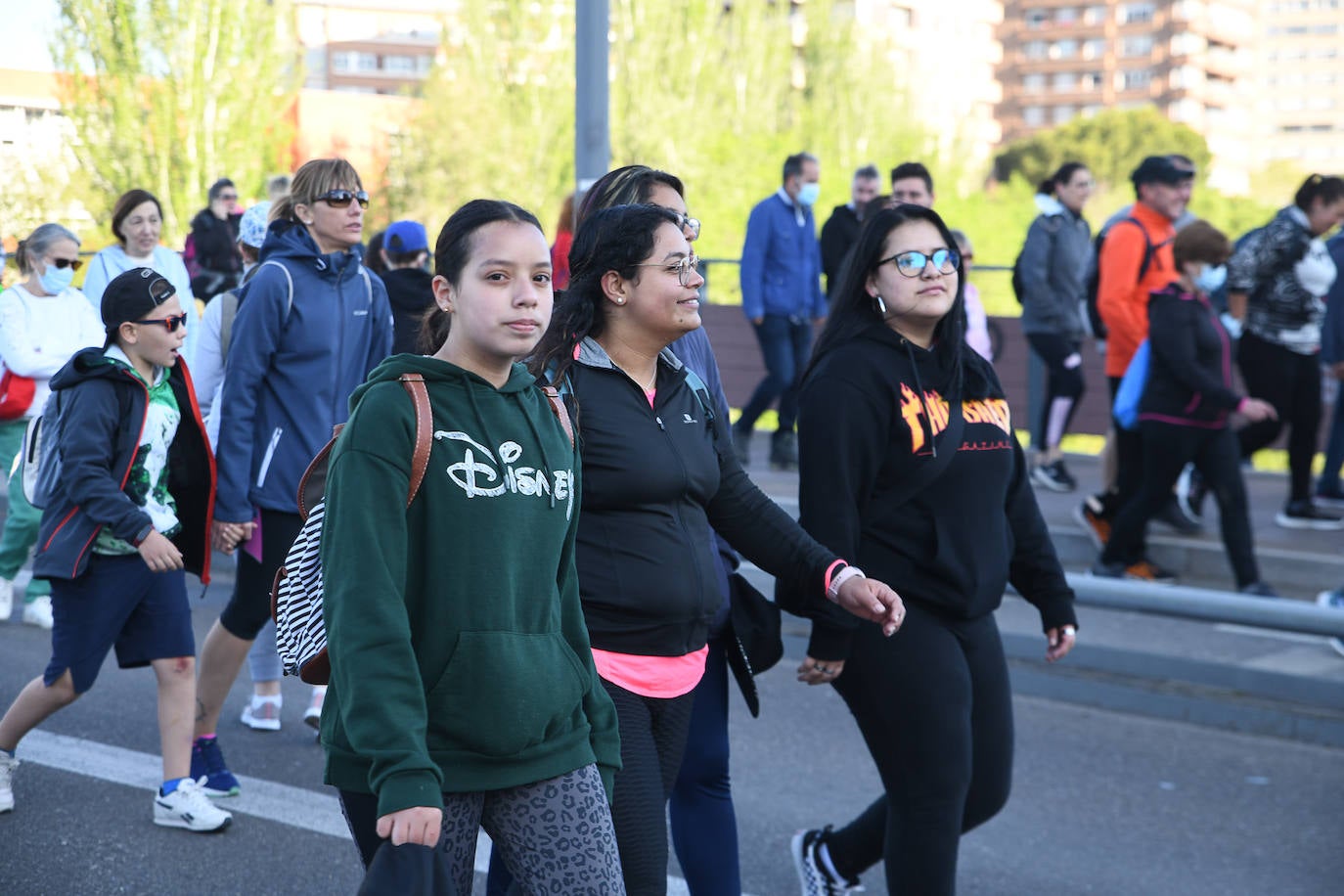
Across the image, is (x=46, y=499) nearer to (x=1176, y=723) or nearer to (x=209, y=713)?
(x=209, y=713)

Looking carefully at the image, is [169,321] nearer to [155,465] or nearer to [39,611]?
[155,465]

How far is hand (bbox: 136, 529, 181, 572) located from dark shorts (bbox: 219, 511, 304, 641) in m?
0.60

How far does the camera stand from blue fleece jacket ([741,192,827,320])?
1058 cm

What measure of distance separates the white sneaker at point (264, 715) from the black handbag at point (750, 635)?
2.82 m

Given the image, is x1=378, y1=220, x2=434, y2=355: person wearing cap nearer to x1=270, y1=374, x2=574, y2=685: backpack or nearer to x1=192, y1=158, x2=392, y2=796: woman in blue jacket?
x1=192, y1=158, x2=392, y2=796: woman in blue jacket

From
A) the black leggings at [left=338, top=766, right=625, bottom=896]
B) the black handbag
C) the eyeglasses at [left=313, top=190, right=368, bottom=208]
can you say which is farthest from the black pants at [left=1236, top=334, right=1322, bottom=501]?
the black leggings at [left=338, top=766, right=625, bottom=896]

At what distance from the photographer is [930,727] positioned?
355cm

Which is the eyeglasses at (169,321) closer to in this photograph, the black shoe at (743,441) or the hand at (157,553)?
the hand at (157,553)

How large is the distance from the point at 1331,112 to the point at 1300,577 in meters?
163

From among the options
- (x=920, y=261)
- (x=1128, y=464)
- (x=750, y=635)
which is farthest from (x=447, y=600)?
(x=1128, y=464)

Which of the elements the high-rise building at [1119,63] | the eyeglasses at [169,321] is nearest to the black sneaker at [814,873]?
the eyeglasses at [169,321]

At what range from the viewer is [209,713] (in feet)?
16.8

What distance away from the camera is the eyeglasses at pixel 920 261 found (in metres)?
3.75

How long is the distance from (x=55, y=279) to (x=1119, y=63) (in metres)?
138
